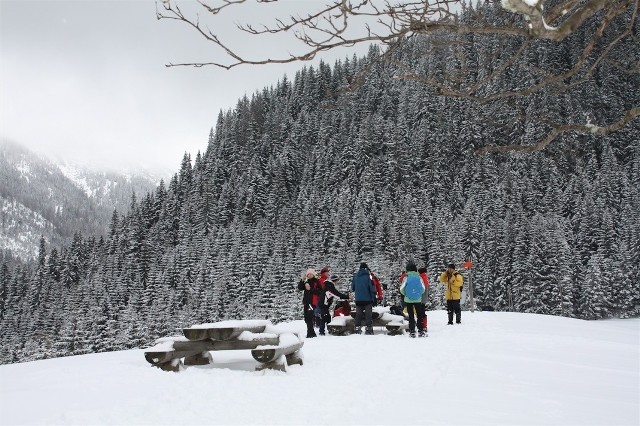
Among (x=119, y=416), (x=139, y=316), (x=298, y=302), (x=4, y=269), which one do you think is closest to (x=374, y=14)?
(x=119, y=416)

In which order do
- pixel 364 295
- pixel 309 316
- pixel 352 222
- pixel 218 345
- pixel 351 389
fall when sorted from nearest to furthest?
pixel 351 389 < pixel 218 345 < pixel 309 316 < pixel 364 295 < pixel 352 222

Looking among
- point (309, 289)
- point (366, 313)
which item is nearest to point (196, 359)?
point (309, 289)

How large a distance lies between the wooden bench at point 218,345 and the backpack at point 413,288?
4.49 metres

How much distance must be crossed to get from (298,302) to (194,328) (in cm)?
6734

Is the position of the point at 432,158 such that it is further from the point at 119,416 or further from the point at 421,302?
the point at 119,416

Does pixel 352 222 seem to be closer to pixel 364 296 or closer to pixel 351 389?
pixel 364 296

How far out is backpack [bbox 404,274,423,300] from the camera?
11688mm

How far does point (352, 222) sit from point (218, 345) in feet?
323

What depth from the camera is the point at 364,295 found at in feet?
40.0

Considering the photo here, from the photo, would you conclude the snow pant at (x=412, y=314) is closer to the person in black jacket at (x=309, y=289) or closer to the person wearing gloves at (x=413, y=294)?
the person wearing gloves at (x=413, y=294)

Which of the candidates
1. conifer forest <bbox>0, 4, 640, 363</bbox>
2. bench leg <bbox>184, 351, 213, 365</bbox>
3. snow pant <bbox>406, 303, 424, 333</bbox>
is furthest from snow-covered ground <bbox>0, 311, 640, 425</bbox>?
conifer forest <bbox>0, 4, 640, 363</bbox>

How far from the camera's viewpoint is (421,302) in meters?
11.9

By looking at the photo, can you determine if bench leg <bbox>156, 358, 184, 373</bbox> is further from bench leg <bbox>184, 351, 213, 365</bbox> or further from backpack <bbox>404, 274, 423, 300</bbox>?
backpack <bbox>404, 274, 423, 300</bbox>

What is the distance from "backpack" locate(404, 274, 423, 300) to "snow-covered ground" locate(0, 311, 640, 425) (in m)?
1.78
